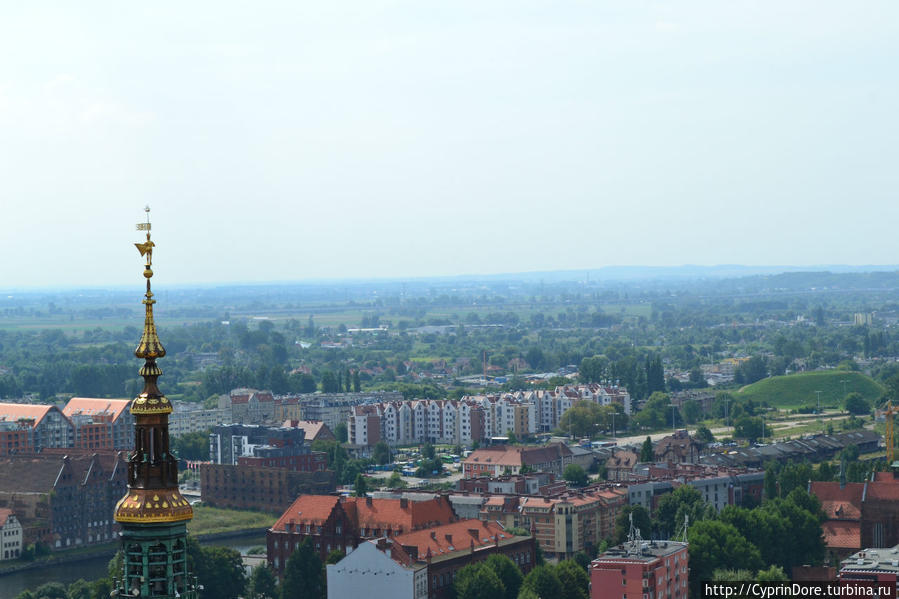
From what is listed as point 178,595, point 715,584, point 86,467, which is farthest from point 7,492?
point 178,595

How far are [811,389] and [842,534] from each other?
183 ft

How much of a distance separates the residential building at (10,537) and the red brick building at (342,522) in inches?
470

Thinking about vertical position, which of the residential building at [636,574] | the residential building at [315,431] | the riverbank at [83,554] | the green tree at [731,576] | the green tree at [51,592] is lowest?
the riverbank at [83,554]

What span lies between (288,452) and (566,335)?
129 meters

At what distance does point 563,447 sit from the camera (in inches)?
2960

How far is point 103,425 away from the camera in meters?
80.0

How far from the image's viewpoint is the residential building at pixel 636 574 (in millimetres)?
Answer: 38312

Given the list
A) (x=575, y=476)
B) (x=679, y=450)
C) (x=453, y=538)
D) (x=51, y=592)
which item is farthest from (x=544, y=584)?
(x=679, y=450)

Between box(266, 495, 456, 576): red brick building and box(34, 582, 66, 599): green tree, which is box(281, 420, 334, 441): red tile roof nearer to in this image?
box(266, 495, 456, 576): red brick building

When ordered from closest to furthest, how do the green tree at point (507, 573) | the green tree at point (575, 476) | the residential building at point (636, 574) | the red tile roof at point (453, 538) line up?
1. the residential building at point (636, 574)
2. the green tree at point (507, 573)
3. the red tile roof at point (453, 538)
4. the green tree at point (575, 476)

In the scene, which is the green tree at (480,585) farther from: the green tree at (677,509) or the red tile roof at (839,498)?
the red tile roof at (839,498)

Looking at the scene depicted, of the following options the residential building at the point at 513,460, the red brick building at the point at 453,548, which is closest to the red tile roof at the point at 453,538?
the red brick building at the point at 453,548

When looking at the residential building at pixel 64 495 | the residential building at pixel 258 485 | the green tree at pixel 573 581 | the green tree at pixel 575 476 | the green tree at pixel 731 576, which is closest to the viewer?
the green tree at pixel 731 576

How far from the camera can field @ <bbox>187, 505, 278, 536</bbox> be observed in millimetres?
61281
